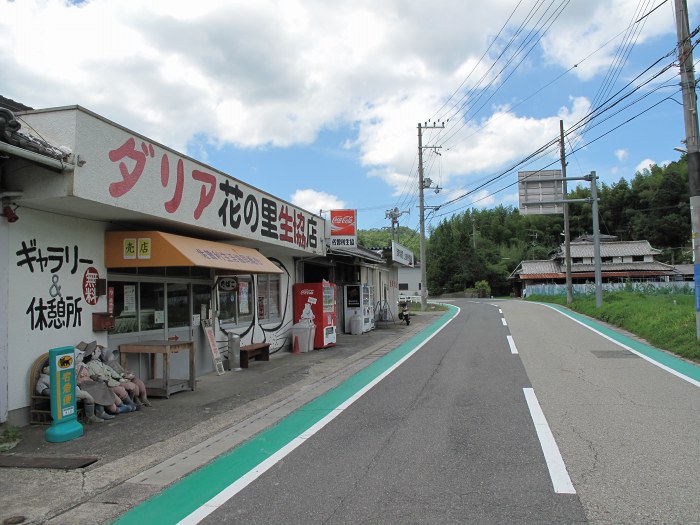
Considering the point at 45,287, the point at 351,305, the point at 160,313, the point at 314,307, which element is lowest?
the point at 351,305

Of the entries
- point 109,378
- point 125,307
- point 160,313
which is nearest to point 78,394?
point 109,378

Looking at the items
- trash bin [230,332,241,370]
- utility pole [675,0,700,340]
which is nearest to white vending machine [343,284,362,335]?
trash bin [230,332,241,370]

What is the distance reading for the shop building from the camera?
655cm

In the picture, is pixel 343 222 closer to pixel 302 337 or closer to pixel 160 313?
pixel 302 337

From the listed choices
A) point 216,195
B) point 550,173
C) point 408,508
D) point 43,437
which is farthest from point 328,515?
point 550,173

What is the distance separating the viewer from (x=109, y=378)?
7.71 m

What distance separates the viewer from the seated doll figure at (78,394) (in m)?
6.88

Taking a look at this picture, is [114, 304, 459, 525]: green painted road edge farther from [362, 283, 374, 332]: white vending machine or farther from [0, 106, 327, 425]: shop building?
[362, 283, 374, 332]: white vending machine

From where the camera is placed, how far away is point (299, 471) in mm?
5094

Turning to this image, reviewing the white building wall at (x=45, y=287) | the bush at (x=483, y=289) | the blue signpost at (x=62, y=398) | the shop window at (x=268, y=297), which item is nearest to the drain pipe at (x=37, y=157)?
the white building wall at (x=45, y=287)

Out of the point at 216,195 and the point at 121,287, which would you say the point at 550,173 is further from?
the point at 121,287

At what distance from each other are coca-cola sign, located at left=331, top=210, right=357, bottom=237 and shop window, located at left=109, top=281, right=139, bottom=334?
1052 centimetres

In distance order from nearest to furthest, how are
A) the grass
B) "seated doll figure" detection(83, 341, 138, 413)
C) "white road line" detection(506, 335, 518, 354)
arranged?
"seated doll figure" detection(83, 341, 138, 413), the grass, "white road line" detection(506, 335, 518, 354)

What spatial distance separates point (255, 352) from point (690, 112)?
1243 cm
